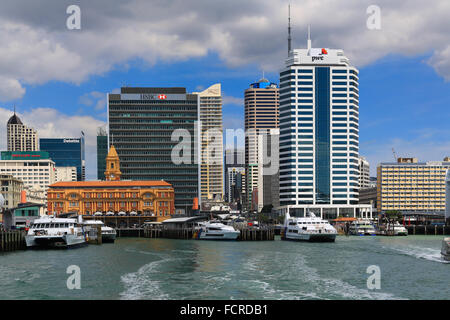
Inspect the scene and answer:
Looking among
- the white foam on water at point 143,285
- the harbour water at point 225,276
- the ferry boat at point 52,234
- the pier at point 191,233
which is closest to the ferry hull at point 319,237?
the pier at point 191,233

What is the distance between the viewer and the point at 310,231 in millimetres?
137125

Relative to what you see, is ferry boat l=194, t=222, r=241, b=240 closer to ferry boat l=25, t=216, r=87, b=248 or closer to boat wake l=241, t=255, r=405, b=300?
ferry boat l=25, t=216, r=87, b=248

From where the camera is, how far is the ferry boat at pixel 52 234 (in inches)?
4267

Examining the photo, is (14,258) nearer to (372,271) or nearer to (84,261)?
(84,261)

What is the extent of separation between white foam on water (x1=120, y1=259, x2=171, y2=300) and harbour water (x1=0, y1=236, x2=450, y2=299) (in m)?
0.10

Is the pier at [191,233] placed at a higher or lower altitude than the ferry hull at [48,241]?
lower

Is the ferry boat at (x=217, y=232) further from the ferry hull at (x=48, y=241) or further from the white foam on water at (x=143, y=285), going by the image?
the white foam on water at (x=143, y=285)

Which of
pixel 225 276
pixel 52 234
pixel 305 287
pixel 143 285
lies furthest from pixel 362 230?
pixel 143 285

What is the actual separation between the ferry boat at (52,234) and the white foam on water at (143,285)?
1533 inches

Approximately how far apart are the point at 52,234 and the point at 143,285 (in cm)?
5486

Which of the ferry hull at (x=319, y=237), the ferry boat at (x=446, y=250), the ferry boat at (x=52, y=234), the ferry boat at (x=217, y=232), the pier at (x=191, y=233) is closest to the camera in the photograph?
the ferry boat at (x=446, y=250)

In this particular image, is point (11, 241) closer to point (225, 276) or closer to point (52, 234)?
point (52, 234)

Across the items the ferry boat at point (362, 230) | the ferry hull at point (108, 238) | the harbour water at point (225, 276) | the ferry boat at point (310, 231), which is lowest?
the ferry boat at point (362, 230)
